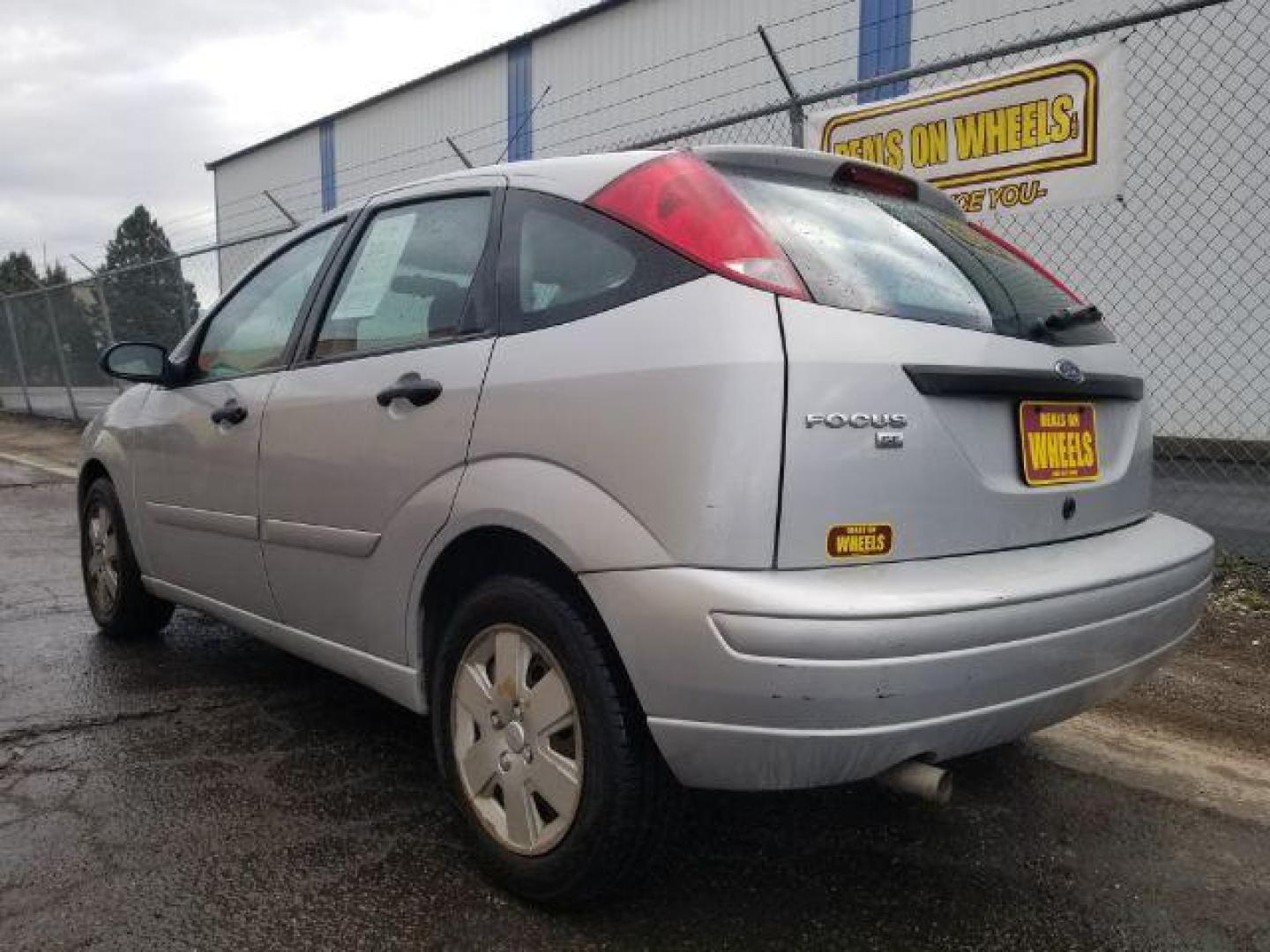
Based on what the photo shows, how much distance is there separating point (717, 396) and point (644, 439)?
17cm

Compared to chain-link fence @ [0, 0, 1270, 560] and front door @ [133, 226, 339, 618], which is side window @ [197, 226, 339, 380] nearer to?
front door @ [133, 226, 339, 618]

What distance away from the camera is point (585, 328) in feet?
6.82

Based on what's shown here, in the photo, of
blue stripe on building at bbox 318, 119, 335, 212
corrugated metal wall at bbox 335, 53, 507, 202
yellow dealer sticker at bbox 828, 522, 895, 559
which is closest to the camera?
yellow dealer sticker at bbox 828, 522, 895, 559

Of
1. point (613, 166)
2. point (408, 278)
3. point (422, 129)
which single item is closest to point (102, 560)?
point (408, 278)

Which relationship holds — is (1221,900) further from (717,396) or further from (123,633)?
(123,633)

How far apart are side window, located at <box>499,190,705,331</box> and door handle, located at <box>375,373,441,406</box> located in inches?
9.6

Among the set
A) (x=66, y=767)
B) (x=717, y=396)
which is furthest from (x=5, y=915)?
(x=717, y=396)

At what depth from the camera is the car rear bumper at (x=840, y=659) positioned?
172 cm

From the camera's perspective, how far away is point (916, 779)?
191 centimetres

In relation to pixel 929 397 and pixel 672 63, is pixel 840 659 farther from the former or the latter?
pixel 672 63

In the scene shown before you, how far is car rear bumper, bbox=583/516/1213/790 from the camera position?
1722 mm

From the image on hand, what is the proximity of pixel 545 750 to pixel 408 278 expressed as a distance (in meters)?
1.31

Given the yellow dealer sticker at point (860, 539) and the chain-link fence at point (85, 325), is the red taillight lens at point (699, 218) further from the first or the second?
the chain-link fence at point (85, 325)

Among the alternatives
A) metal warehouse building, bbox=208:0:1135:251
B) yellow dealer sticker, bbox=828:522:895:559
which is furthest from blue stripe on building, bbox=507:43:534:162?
yellow dealer sticker, bbox=828:522:895:559
